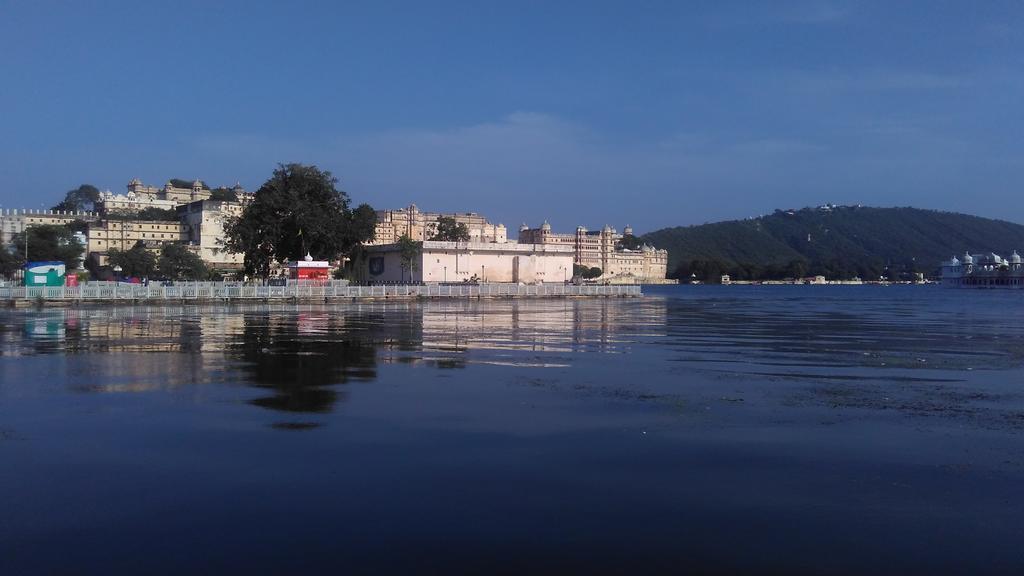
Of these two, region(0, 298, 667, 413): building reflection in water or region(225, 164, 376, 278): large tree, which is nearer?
region(0, 298, 667, 413): building reflection in water

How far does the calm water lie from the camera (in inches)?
240

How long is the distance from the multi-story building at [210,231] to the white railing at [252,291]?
235ft

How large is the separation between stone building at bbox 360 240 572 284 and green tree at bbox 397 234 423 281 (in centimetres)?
11

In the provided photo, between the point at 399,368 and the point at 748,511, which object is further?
the point at 399,368

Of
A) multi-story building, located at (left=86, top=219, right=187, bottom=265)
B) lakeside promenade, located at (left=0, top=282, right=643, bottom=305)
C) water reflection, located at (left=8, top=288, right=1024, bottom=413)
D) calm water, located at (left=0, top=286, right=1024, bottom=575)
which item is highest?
multi-story building, located at (left=86, top=219, right=187, bottom=265)

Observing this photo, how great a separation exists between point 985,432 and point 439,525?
792cm

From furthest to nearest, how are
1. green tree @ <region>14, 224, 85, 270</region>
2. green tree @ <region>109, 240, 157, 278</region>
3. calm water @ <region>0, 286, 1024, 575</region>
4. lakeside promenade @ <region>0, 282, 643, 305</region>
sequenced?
green tree @ <region>109, 240, 157, 278</region>, green tree @ <region>14, 224, 85, 270</region>, lakeside promenade @ <region>0, 282, 643, 305</region>, calm water @ <region>0, 286, 1024, 575</region>

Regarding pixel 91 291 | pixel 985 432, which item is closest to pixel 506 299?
pixel 91 291

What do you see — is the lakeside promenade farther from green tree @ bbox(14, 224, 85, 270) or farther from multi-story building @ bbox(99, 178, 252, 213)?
multi-story building @ bbox(99, 178, 252, 213)

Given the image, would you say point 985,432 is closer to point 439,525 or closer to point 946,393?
point 946,393

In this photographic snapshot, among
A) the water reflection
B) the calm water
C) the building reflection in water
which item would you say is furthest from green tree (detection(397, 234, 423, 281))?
the calm water

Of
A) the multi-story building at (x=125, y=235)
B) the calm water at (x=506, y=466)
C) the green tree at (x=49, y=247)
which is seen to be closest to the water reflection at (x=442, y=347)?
the calm water at (x=506, y=466)

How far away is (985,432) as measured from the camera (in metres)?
10.5

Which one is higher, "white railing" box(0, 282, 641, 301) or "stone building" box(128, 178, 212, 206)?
"stone building" box(128, 178, 212, 206)
